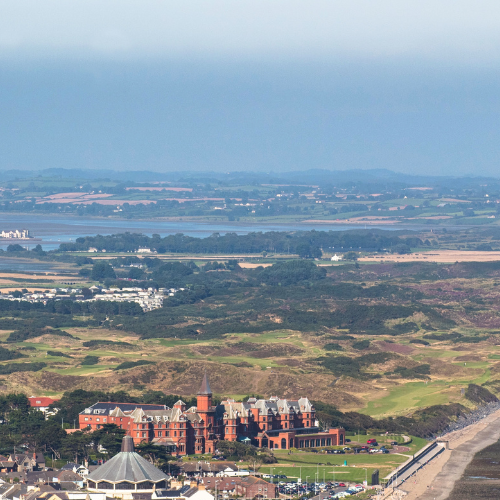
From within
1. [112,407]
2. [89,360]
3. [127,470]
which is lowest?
[89,360]

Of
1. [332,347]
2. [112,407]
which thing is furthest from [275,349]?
[112,407]

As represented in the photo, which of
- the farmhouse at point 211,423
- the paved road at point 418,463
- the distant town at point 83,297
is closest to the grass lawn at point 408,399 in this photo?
the paved road at point 418,463

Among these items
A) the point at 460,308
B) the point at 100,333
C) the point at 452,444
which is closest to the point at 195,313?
the point at 100,333

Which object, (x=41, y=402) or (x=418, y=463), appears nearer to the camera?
(x=418, y=463)

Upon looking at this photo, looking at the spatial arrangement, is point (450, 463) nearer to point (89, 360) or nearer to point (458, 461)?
point (458, 461)

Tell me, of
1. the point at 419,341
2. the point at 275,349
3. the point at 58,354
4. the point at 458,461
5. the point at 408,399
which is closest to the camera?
the point at 458,461

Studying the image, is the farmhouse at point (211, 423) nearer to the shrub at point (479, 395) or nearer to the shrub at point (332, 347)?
the shrub at point (479, 395)

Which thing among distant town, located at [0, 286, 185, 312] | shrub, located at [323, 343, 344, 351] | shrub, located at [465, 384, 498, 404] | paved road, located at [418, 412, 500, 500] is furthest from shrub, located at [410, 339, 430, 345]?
distant town, located at [0, 286, 185, 312]
